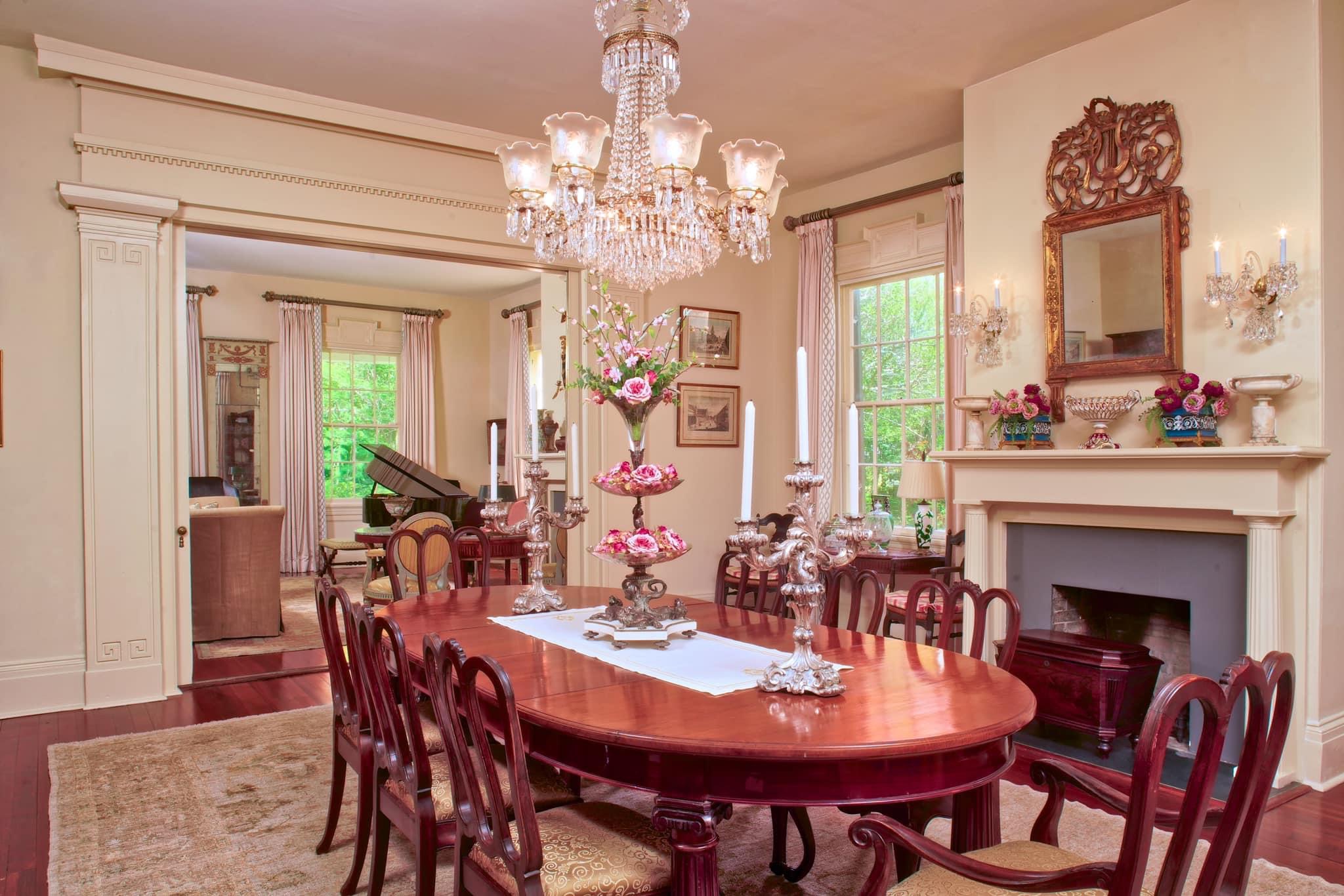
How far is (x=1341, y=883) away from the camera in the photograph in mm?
2586

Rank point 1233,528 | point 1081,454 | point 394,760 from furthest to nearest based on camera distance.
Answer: point 1081,454, point 1233,528, point 394,760

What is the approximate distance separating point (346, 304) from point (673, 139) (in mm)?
8102

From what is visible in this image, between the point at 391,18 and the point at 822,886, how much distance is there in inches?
155

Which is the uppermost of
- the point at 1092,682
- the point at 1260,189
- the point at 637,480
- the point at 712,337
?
the point at 1260,189

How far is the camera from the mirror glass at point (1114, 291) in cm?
396

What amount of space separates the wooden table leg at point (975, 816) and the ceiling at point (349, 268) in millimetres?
7075

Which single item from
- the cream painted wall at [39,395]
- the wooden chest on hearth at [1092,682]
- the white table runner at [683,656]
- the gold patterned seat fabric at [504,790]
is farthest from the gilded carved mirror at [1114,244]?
the cream painted wall at [39,395]

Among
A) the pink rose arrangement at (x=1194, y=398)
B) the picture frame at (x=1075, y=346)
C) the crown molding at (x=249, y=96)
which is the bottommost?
the pink rose arrangement at (x=1194, y=398)

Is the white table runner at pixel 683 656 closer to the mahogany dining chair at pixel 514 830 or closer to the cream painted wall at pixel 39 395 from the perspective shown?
the mahogany dining chair at pixel 514 830

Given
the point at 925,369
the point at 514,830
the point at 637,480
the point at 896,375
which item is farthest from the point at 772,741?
the point at 896,375

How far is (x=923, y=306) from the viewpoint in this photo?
584 centimetres

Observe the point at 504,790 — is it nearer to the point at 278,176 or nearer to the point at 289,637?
the point at 278,176

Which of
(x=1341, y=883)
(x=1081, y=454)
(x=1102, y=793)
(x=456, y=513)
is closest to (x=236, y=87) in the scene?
(x=456, y=513)

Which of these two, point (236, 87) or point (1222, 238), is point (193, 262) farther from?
point (1222, 238)
